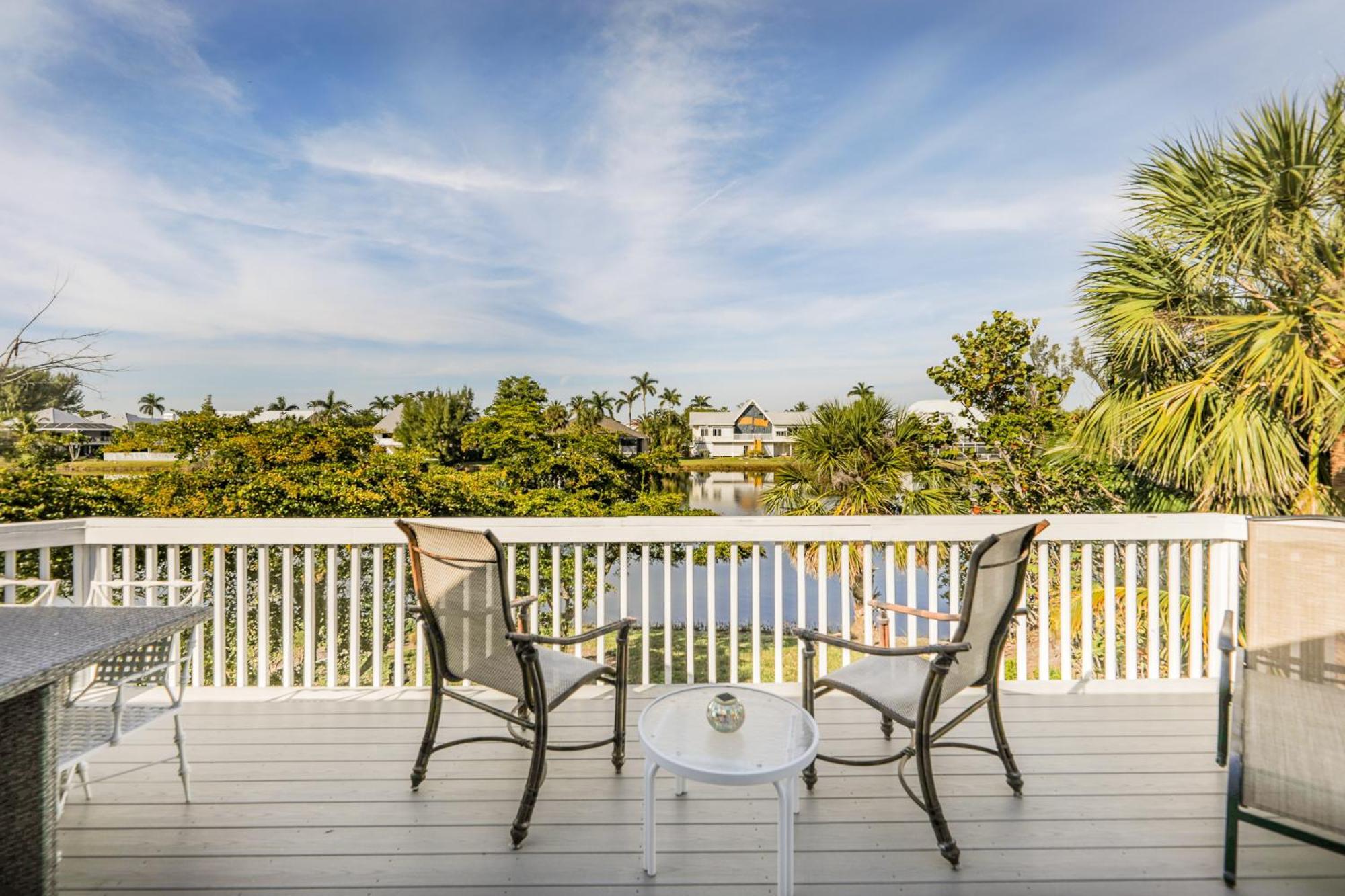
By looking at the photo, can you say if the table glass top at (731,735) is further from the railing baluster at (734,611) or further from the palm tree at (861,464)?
the palm tree at (861,464)

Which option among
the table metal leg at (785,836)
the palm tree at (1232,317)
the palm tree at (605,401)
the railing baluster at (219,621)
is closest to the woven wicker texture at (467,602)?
the table metal leg at (785,836)

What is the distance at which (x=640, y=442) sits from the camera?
37531mm

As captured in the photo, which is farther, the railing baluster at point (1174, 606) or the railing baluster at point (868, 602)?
the railing baluster at point (1174, 606)

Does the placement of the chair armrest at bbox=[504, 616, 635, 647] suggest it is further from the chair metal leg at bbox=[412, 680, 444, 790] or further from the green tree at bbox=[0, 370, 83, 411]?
the green tree at bbox=[0, 370, 83, 411]

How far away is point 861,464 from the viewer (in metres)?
8.06

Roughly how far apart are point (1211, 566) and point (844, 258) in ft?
26.7

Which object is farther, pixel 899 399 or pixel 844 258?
pixel 844 258

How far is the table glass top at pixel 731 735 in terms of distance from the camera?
163 centimetres

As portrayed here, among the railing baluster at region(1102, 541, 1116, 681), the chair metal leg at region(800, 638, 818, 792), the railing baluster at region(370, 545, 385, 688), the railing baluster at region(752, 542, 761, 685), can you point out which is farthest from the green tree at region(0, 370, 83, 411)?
the railing baluster at region(1102, 541, 1116, 681)

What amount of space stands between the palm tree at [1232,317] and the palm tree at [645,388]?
2489 inches

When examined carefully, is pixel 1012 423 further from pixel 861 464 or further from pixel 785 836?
pixel 785 836

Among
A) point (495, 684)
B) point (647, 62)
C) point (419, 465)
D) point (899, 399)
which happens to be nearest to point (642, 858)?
point (495, 684)

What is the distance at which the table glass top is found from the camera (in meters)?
1.63

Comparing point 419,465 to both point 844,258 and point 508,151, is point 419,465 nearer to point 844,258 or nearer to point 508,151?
point 508,151
